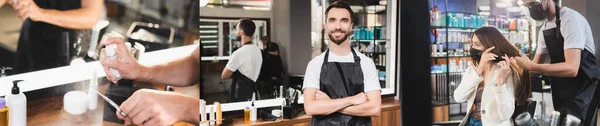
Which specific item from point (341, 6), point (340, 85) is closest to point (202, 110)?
point (340, 85)

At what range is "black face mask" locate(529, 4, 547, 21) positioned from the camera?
2.74m

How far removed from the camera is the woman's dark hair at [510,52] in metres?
2.75

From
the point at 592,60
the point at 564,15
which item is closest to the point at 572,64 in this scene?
the point at 592,60

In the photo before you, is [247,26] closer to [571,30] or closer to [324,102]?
[324,102]

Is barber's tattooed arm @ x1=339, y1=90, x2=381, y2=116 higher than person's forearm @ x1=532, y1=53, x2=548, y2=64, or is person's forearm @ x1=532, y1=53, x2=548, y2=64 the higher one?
person's forearm @ x1=532, y1=53, x2=548, y2=64

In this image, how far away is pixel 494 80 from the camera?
108 inches

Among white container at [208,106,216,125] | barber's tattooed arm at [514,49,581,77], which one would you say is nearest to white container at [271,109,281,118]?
white container at [208,106,216,125]

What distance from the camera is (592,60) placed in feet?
9.14

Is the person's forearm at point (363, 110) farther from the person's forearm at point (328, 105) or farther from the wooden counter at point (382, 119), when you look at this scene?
the wooden counter at point (382, 119)

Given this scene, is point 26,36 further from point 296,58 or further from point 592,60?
point 592,60

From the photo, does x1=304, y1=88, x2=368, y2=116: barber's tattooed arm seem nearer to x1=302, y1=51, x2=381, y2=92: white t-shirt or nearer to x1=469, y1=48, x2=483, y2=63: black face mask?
x1=302, y1=51, x2=381, y2=92: white t-shirt

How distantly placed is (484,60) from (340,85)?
1.01m

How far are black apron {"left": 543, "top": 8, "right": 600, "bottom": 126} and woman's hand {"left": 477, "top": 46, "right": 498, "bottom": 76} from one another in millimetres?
358

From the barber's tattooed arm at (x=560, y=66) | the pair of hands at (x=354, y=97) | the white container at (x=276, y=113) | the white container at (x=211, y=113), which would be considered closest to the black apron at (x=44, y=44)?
the white container at (x=211, y=113)
